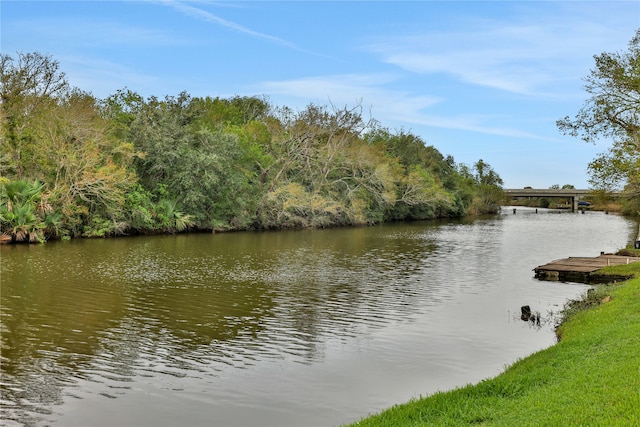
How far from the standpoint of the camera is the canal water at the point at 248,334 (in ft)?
38.1

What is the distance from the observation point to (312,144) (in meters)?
69.5

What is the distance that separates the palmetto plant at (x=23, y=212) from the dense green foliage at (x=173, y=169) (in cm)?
10

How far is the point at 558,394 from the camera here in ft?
28.6

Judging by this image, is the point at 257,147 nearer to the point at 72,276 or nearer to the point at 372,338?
the point at 72,276

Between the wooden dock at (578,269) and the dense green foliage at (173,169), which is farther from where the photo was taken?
the dense green foliage at (173,169)

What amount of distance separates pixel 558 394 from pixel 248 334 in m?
10.1

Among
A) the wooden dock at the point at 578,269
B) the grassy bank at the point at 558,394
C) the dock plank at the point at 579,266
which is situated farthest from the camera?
the dock plank at the point at 579,266

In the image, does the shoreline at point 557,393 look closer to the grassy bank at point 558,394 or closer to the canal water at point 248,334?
the grassy bank at point 558,394

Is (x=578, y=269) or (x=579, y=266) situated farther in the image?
(x=579, y=266)

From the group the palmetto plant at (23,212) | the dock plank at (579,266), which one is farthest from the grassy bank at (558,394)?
the palmetto plant at (23,212)

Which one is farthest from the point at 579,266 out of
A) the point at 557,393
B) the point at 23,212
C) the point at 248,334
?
the point at 23,212

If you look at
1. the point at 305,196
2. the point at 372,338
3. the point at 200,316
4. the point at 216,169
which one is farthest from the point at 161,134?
the point at 372,338

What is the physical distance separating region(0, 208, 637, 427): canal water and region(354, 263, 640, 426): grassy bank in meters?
1.94

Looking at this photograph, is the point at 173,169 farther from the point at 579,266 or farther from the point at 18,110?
the point at 579,266
